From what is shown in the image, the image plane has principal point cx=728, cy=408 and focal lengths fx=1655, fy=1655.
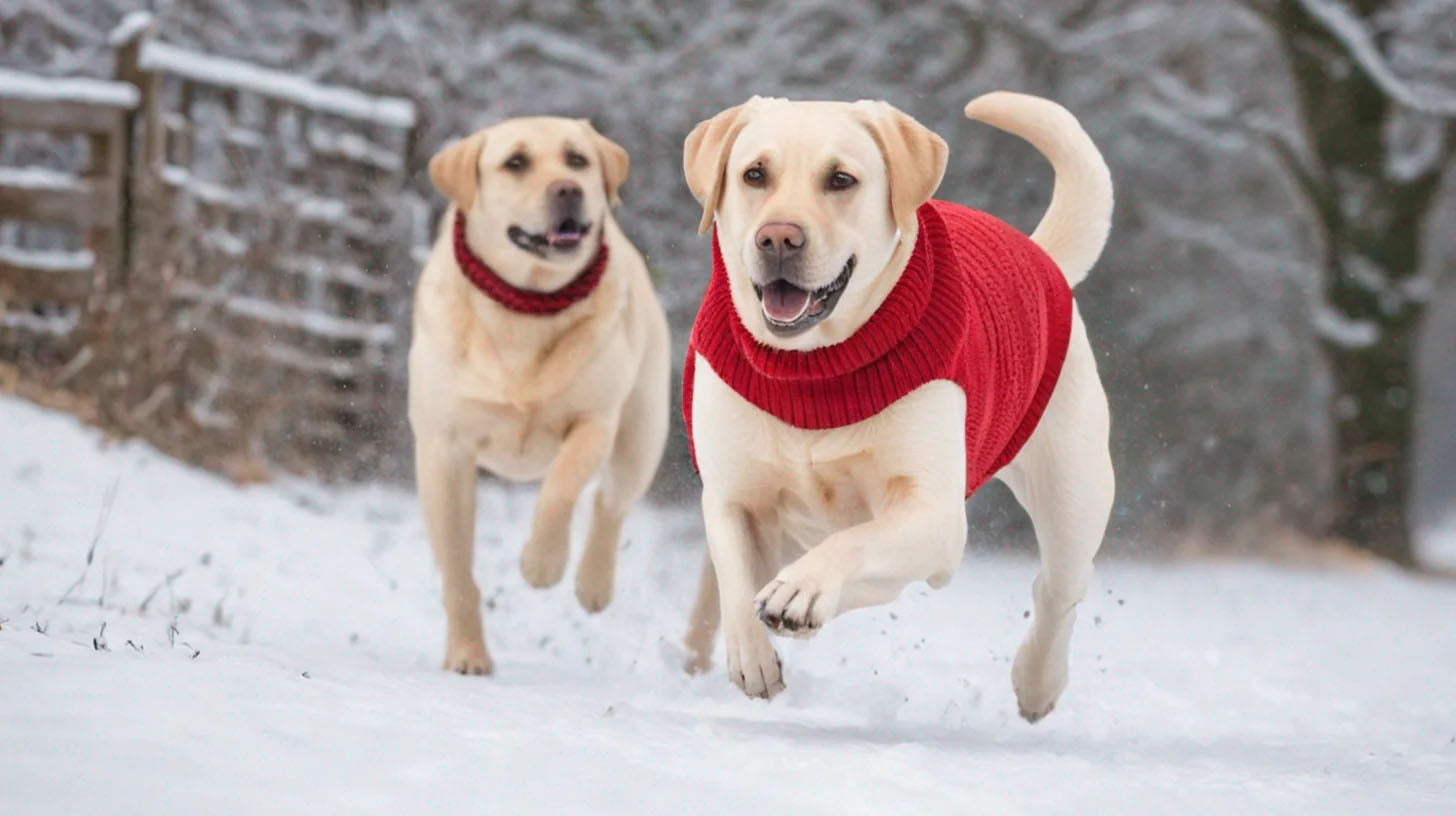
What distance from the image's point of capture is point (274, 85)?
9.83 meters

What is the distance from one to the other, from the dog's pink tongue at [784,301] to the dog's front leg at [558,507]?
5.62ft

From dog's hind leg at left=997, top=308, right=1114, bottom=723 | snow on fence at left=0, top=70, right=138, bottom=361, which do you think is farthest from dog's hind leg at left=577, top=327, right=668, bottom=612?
snow on fence at left=0, top=70, right=138, bottom=361

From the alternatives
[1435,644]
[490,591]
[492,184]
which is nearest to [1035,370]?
[492,184]

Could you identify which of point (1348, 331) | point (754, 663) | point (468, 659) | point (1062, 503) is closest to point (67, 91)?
point (468, 659)

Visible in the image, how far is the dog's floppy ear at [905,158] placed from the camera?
3.44m

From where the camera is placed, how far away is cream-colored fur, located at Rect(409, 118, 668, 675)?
4.95m

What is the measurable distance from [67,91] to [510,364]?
5.66 meters

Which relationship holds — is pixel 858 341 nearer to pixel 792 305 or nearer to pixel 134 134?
pixel 792 305

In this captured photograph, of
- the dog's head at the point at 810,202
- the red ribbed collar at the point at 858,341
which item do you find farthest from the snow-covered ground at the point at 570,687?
the dog's head at the point at 810,202

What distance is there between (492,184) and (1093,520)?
2057 mm

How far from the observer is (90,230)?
30.7 ft

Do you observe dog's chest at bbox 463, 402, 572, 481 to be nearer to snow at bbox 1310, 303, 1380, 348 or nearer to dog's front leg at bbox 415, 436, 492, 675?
dog's front leg at bbox 415, 436, 492, 675

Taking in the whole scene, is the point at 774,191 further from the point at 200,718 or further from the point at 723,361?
the point at 200,718

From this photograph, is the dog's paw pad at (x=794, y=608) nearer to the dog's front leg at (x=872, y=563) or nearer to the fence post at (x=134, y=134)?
the dog's front leg at (x=872, y=563)
